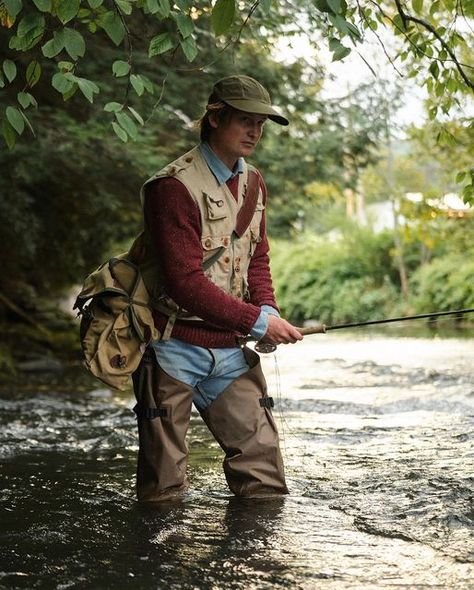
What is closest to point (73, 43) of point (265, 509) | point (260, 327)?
point (260, 327)

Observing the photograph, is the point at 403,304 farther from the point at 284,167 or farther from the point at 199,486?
the point at 199,486

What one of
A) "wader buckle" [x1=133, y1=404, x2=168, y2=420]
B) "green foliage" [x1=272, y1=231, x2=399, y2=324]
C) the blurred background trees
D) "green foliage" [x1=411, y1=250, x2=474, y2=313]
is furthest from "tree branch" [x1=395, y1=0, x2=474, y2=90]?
"green foliage" [x1=272, y1=231, x2=399, y2=324]

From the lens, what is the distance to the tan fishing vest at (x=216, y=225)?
14.5 feet

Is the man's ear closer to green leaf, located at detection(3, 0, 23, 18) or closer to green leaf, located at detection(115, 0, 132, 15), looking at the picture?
green leaf, located at detection(115, 0, 132, 15)

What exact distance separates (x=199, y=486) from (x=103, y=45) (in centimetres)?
626

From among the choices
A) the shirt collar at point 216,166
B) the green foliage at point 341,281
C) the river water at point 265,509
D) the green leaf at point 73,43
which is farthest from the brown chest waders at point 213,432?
the green foliage at point 341,281

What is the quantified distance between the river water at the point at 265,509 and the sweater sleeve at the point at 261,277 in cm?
81

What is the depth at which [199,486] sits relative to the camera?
5379 mm

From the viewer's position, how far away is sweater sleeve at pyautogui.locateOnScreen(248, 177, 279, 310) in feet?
15.8

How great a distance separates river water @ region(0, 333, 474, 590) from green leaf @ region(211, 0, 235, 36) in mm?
1994

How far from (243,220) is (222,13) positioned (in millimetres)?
1322

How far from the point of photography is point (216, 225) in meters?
4.47

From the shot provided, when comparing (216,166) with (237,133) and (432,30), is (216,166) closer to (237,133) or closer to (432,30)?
(237,133)

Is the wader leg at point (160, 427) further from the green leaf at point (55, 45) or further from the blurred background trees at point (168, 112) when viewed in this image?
the green leaf at point (55, 45)
